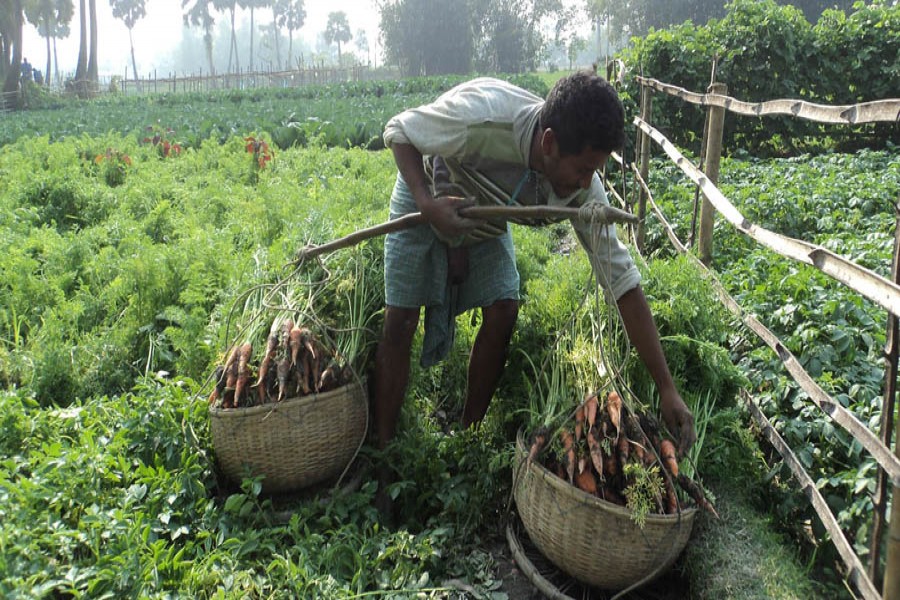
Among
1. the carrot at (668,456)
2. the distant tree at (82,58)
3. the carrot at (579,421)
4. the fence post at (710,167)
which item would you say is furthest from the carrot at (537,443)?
the distant tree at (82,58)

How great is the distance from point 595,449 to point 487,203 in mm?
1024

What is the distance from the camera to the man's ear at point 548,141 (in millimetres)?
2219

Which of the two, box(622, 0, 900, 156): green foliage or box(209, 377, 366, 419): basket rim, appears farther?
box(622, 0, 900, 156): green foliage

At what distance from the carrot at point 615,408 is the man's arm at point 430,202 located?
810 millimetres

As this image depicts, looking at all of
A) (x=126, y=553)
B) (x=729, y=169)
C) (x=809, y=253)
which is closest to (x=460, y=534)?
(x=126, y=553)

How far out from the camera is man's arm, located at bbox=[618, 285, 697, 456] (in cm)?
243

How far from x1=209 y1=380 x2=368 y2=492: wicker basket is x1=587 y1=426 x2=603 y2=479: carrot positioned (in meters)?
1.11

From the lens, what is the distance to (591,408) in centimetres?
248

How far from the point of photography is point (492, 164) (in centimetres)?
260

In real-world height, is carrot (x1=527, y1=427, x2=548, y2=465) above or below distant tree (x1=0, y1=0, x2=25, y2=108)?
below

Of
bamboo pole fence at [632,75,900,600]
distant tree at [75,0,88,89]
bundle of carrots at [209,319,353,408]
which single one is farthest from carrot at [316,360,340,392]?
distant tree at [75,0,88,89]

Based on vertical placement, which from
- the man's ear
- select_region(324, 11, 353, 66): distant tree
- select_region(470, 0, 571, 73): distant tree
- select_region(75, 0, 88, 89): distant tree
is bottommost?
the man's ear

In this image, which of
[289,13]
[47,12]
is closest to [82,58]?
[47,12]

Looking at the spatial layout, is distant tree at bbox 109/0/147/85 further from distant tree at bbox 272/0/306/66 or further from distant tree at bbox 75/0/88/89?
distant tree at bbox 75/0/88/89
